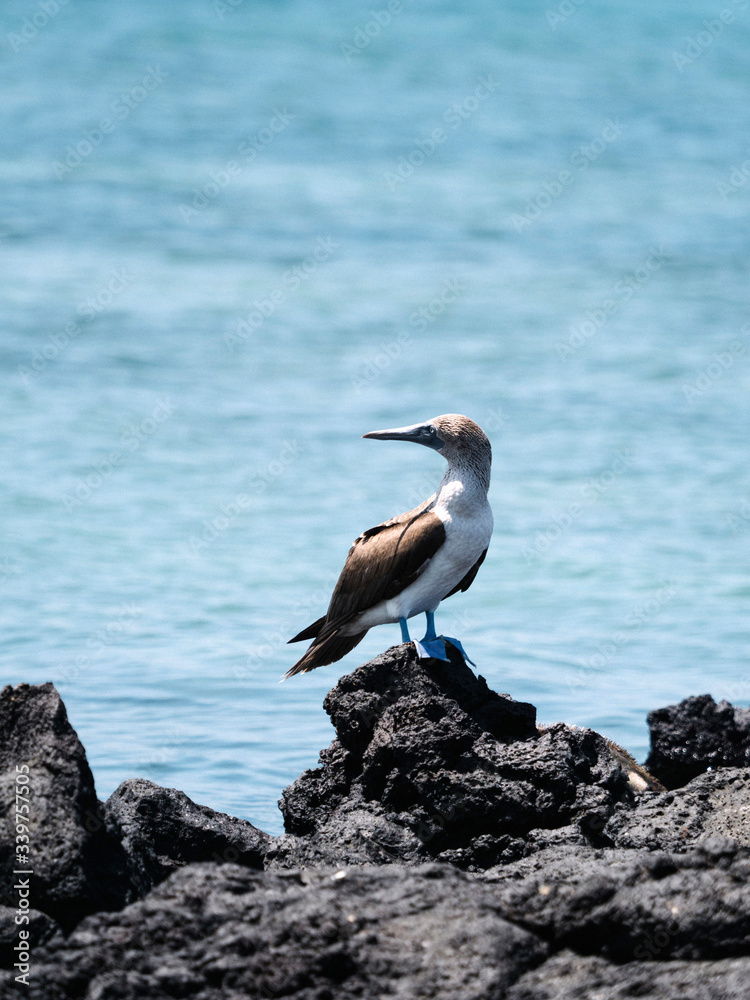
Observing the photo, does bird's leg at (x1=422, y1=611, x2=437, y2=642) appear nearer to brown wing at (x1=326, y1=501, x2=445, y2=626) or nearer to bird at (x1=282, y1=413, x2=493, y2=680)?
bird at (x1=282, y1=413, x2=493, y2=680)

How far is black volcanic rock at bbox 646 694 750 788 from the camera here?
22.2ft

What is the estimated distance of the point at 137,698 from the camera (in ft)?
37.2

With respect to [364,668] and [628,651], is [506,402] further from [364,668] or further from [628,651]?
[364,668]

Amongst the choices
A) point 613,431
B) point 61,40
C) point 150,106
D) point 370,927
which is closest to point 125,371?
point 613,431

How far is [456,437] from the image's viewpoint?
6.29 meters

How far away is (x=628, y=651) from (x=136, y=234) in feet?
66.9

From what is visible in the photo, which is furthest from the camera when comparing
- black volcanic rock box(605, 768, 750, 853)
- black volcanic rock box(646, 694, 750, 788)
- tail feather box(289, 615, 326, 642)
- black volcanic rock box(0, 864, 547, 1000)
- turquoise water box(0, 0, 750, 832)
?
turquoise water box(0, 0, 750, 832)

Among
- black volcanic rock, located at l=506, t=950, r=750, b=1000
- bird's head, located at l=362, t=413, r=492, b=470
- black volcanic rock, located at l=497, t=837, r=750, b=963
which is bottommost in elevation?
black volcanic rock, located at l=506, t=950, r=750, b=1000

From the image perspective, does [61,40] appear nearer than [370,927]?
No

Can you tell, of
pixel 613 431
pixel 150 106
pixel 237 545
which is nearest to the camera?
pixel 237 545

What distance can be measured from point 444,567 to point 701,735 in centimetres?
178

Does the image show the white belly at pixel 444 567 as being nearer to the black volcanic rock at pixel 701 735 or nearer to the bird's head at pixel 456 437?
the bird's head at pixel 456 437

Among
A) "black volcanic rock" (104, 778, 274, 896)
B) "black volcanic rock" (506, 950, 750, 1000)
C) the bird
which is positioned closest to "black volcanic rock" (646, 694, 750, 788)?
the bird

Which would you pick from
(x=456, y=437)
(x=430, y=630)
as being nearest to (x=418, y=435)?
(x=456, y=437)
